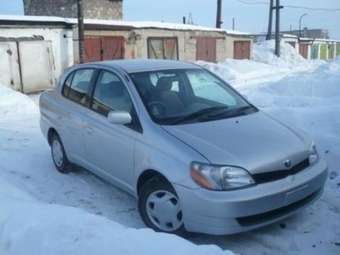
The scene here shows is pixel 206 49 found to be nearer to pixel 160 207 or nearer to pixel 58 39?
pixel 58 39

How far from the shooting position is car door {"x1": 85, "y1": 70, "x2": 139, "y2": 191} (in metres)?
4.75

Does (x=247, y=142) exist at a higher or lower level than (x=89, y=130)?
higher

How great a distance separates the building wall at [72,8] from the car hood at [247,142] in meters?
25.0

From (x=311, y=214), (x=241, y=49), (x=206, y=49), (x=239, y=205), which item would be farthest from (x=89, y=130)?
(x=241, y=49)

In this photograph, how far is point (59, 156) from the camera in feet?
21.1

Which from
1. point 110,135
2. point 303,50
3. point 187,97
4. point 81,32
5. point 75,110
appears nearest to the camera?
point 110,135

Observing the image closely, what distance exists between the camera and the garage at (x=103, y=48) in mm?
18566

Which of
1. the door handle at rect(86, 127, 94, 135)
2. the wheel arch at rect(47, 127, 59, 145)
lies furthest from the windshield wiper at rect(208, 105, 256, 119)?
the wheel arch at rect(47, 127, 59, 145)

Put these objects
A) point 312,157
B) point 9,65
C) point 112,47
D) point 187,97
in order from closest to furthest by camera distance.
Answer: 1. point 312,157
2. point 187,97
3. point 9,65
4. point 112,47

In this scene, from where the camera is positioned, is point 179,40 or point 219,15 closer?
point 179,40

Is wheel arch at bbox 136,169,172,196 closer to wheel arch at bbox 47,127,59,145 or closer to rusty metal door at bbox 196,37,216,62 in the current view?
wheel arch at bbox 47,127,59,145

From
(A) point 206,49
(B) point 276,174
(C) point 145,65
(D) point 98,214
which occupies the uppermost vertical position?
(C) point 145,65

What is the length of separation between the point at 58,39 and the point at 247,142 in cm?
1381

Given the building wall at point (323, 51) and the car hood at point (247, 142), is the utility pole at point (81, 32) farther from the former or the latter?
the building wall at point (323, 51)
